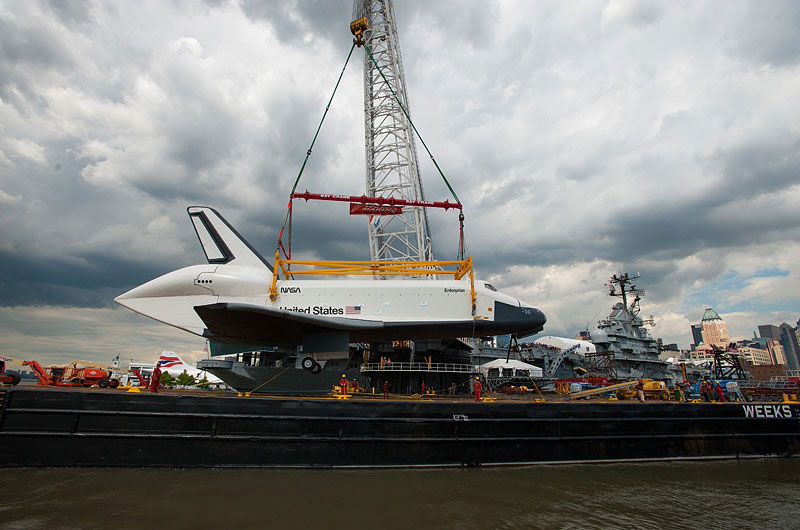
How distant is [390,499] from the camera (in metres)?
8.03

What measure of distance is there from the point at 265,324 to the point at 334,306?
2.77m

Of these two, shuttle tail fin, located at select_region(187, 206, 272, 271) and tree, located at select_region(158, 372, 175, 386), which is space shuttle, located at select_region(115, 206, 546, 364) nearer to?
shuttle tail fin, located at select_region(187, 206, 272, 271)

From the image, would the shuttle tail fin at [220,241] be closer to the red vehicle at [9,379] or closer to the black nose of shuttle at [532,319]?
the red vehicle at [9,379]

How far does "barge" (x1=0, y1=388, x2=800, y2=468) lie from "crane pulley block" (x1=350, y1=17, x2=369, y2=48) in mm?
32290

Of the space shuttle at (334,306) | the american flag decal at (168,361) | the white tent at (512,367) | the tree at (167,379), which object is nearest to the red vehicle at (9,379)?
the space shuttle at (334,306)

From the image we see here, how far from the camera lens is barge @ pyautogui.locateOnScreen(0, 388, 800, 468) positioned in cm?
948

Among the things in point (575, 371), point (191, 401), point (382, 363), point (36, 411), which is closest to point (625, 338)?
point (575, 371)

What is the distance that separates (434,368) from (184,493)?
17342mm

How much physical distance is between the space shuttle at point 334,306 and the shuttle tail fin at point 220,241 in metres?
1.05

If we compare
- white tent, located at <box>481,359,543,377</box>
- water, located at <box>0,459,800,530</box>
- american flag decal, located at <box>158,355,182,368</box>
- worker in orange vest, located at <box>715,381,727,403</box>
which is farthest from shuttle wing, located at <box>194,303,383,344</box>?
american flag decal, located at <box>158,355,182,368</box>

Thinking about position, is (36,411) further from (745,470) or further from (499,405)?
(745,470)

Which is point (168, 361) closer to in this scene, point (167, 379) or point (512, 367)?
point (167, 379)

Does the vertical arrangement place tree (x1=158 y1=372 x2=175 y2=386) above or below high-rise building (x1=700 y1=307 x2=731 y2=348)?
below

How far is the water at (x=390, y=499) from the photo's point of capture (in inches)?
264
